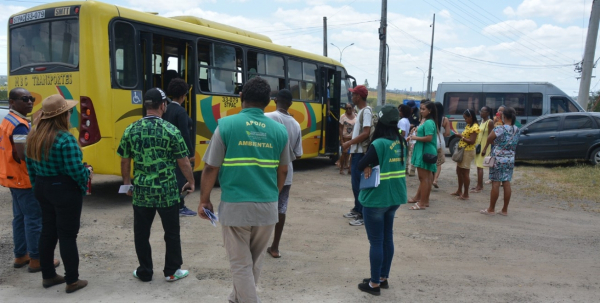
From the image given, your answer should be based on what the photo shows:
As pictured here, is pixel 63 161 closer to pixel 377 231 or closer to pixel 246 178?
pixel 246 178

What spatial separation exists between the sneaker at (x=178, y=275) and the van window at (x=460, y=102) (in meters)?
14.8

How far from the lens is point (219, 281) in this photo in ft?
14.4

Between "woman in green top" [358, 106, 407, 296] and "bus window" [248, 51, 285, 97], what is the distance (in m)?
5.87

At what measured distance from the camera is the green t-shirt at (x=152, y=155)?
398 centimetres

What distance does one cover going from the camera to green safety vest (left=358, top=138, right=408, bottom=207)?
4055 mm

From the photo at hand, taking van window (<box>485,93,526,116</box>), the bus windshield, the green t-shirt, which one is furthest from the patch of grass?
the bus windshield

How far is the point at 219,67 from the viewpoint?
891 cm

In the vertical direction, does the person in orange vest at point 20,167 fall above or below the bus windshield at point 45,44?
below

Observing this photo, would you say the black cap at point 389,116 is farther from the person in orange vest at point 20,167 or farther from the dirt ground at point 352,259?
the person in orange vest at point 20,167

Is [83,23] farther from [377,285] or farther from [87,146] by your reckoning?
[377,285]

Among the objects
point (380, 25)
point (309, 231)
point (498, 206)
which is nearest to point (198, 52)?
point (309, 231)

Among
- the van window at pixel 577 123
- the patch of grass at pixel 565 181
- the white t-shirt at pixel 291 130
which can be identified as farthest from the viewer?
the van window at pixel 577 123

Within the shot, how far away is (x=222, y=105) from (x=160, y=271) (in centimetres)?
479

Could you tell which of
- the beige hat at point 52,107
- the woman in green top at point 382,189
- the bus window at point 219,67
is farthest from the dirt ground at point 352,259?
the bus window at point 219,67
